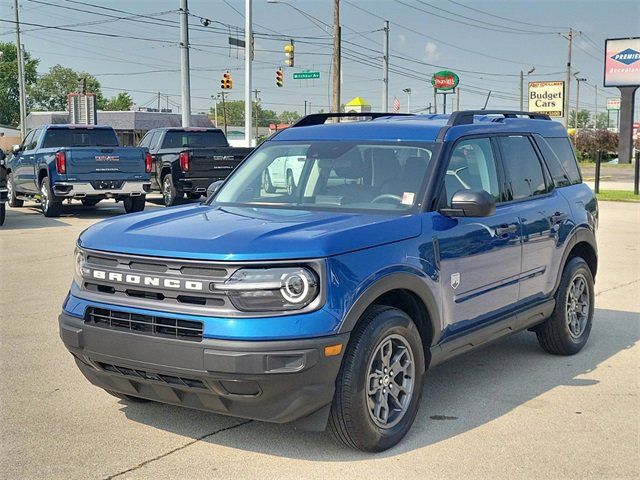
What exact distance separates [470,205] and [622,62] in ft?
182

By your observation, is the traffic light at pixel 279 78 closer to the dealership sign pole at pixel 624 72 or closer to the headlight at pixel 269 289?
the dealership sign pole at pixel 624 72

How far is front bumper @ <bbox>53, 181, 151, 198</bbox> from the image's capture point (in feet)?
55.2

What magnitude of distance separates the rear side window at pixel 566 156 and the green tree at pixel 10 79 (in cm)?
11633

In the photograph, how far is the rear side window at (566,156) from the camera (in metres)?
6.79

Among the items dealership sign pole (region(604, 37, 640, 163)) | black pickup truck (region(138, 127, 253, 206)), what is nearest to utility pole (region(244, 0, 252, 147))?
black pickup truck (region(138, 127, 253, 206))

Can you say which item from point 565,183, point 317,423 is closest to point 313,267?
Result: point 317,423

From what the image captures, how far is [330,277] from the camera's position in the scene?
13.4ft

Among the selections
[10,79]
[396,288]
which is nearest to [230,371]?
[396,288]

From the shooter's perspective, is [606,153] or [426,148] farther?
[606,153]

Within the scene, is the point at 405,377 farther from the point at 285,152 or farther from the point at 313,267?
the point at 285,152

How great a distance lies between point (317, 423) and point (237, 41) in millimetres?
25908

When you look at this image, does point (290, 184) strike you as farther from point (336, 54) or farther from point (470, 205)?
point (336, 54)

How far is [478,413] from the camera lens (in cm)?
514

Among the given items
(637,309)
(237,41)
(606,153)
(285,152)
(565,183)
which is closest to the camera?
(285,152)
